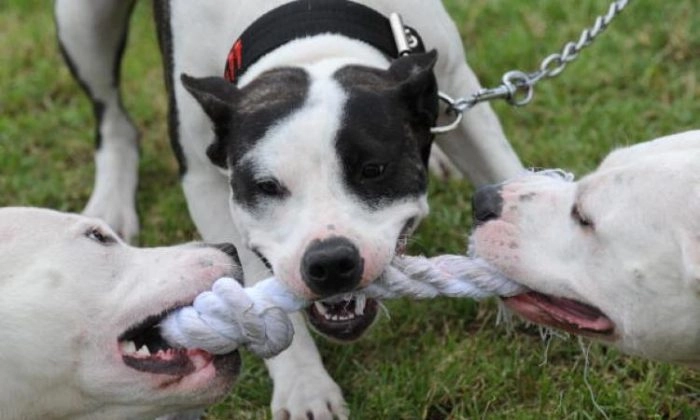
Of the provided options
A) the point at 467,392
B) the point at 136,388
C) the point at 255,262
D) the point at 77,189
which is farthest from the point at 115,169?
the point at 136,388

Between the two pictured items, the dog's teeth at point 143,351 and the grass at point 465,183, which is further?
the grass at point 465,183

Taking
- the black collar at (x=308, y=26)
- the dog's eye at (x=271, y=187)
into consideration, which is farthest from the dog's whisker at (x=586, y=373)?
the black collar at (x=308, y=26)

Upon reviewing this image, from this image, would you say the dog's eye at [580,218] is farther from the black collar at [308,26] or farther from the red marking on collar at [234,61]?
the red marking on collar at [234,61]

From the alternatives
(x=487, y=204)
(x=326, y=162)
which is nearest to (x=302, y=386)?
(x=326, y=162)

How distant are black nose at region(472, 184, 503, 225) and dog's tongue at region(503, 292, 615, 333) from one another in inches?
9.3

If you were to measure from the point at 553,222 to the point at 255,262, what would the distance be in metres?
1.18

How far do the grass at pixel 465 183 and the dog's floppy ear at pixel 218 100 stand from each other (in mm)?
842

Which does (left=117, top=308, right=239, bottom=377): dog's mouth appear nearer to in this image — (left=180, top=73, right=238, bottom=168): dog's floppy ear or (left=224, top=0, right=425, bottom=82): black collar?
(left=180, top=73, right=238, bottom=168): dog's floppy ear

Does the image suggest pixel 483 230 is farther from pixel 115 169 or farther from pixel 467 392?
pixel 115 169

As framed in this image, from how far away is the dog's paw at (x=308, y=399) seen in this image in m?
3.93

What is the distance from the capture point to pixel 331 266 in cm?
334

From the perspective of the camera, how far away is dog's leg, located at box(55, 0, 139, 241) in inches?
210

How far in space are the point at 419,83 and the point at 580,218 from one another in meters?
0.71

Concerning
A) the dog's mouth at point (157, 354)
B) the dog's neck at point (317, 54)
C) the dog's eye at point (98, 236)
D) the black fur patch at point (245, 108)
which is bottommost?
the dog's mouth at point (157, 354)
